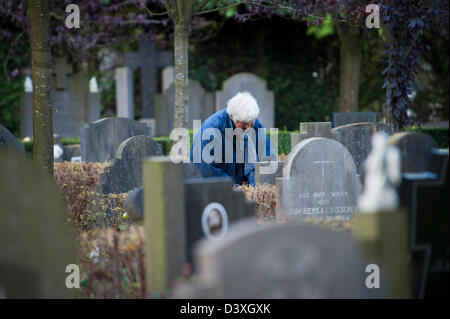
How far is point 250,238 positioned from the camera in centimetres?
287

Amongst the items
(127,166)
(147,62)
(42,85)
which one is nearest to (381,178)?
(42,85)

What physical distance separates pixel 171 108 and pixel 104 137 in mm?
4757

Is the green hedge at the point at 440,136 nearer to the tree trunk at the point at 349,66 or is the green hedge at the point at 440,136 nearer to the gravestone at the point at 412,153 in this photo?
the tree trunk at the point at 349,66

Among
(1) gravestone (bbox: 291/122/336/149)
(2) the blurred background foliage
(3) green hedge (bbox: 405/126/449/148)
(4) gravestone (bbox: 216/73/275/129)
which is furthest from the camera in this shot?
(2) the blurred background foliage

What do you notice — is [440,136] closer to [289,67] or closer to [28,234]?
[289,67]

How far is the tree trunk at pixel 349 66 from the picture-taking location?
45.1ft

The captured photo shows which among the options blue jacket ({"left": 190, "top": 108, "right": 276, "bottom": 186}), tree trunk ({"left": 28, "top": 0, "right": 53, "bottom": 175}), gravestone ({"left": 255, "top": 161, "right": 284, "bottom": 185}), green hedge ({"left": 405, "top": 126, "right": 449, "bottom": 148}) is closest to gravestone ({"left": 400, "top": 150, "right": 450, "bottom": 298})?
blue jacket ({"left": 190, "top": 108, "right": 276, "bottom": 186})

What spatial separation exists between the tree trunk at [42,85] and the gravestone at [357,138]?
3.31 metres

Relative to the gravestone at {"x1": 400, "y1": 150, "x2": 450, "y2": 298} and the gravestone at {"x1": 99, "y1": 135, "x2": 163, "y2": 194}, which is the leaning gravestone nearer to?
the gravestone at {"x1": 400, "y1": 150, "x2": 450, "y2": 298}

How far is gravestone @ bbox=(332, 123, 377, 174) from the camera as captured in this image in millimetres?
7258

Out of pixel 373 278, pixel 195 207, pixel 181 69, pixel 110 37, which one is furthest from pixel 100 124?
pixel 110 37

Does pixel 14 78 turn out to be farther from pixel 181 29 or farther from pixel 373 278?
pixel 373 278

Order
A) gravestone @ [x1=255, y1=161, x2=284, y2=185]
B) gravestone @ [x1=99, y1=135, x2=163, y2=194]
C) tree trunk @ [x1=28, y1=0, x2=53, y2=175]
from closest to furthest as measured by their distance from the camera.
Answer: tree trunk @ [x1=28, y1=0, x2=53, y2=175] < gravestone @ [x1=99, y1=135, x2=163, y2=194] < gravestone @ [x1=255, y1=161, x2=284, y2=185]

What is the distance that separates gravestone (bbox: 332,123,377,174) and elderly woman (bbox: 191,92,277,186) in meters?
1.01
